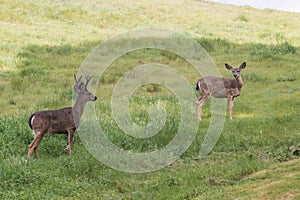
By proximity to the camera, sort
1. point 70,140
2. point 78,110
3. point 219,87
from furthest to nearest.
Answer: point 219,87, point 78,110, point 70,140

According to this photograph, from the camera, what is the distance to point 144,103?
17125 millimetres

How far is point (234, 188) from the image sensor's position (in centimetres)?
949

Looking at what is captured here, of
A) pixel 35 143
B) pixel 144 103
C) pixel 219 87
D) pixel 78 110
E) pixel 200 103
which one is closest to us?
pixel 35 143

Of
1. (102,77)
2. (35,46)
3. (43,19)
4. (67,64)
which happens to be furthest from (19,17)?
(102,77)

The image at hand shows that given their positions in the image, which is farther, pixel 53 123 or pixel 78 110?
pixel 78 110

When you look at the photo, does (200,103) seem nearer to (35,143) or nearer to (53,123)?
(53,123)

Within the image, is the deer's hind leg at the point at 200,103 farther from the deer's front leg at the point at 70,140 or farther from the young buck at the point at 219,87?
the deer's front leg at the point at 70,140

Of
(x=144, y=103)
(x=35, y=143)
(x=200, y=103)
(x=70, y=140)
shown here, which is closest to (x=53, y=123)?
(x=70, y=140)

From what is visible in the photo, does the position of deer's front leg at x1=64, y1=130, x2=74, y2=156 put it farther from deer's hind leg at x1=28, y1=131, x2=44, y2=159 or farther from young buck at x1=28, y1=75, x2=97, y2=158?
deer's hind leg at x1=28, y1=131, x2=44, y2=159

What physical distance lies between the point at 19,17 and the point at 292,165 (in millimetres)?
26938

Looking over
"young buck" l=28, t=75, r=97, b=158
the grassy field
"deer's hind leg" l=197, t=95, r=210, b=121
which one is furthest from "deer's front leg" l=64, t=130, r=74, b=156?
"deer's hind leg" l=197, t=95, r=210, b=121

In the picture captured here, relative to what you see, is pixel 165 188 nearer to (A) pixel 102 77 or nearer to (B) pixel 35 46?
(A) pixel 102 77

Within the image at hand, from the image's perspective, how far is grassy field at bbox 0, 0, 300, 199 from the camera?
1040 centimetres

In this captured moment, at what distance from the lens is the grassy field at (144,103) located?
10.4 meters
